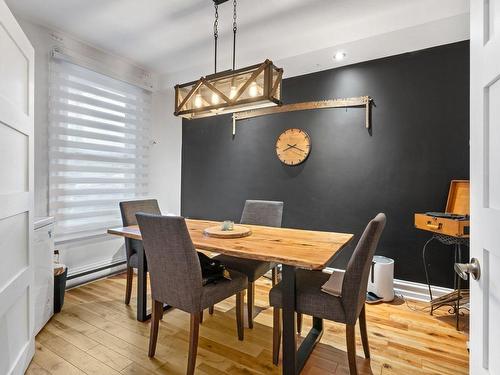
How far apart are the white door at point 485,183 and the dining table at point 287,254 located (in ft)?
2.07

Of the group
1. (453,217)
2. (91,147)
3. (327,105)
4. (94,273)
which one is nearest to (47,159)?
(91,147)

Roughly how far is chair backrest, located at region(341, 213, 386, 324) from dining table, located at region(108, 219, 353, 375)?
13 centimetres

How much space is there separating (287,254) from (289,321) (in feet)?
1.22

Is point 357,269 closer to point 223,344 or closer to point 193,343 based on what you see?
point 193,343

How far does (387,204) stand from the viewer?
2.79 metres

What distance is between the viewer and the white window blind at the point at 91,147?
2902mm

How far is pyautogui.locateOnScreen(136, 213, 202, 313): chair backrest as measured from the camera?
1531 mm

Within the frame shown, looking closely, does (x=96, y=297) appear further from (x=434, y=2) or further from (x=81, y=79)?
(x=434, y=2)

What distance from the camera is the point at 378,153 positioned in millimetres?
2812

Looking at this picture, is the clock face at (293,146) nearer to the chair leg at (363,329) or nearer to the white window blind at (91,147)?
the chair leg at (363,329)

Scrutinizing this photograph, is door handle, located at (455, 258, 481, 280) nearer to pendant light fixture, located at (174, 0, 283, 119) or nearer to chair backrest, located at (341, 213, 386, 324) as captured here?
chair backrest, located at (341, 213, 386, 324)

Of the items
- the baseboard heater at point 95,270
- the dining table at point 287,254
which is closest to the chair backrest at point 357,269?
the dining table at point 287,254

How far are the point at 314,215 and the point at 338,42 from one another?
74.0 inches

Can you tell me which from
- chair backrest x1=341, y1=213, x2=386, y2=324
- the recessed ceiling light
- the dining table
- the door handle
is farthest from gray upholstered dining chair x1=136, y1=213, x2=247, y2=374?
the recessed ceiling light
